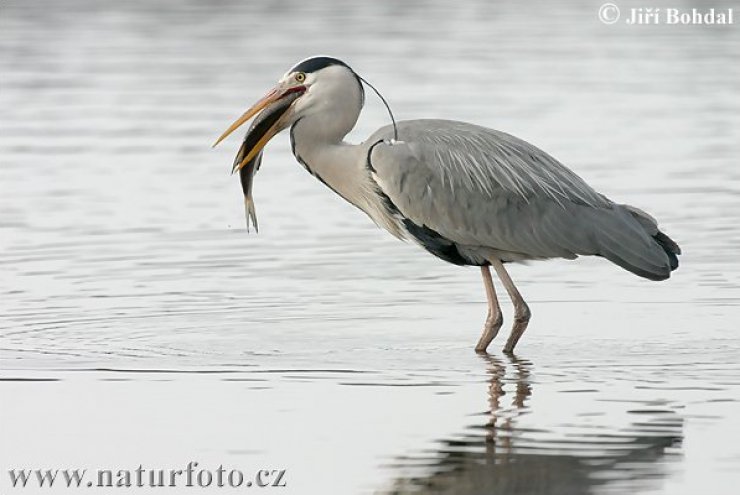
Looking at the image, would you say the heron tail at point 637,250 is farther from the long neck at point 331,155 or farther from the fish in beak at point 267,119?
the fish in beak at point 267,119

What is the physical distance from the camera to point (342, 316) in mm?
12000

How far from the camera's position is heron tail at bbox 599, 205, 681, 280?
10922 mm

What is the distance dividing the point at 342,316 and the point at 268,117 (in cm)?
147

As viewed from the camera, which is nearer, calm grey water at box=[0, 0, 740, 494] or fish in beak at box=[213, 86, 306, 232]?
calm grey water at box=[0, 0, 740, 494]

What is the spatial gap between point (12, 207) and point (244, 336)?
524cm

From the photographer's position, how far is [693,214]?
15.4 metres

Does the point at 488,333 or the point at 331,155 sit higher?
the point at 331,155

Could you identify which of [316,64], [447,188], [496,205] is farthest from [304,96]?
[496,205]

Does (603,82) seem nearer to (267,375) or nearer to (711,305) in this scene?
(711,305)

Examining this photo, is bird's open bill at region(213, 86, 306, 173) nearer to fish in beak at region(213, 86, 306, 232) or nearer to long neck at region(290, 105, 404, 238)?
fish in beak at region(213, 86, 306, 232)

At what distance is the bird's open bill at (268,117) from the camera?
11.1 m

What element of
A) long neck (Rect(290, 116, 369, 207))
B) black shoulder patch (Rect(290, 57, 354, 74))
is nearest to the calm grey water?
long neck (Rect(290, 116, 369, 207))

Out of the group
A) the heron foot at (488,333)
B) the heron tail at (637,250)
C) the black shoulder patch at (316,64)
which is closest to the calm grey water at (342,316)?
the heron foot at (488,333)

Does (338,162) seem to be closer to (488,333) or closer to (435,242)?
(435,242)
